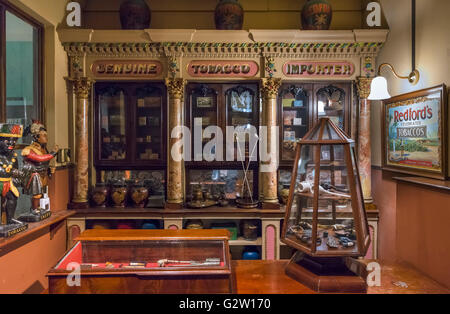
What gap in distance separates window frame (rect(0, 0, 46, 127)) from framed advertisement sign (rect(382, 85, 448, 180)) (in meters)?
3.87

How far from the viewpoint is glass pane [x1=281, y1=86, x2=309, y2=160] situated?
4090 mm

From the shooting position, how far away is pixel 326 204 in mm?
1730

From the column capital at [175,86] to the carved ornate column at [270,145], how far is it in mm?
1019

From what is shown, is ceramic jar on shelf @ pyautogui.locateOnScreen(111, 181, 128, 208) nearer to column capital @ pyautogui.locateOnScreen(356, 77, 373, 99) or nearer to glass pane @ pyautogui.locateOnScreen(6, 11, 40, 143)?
glass pane @ pyautogui.locateOnScreen(6, 11, 40, 143)

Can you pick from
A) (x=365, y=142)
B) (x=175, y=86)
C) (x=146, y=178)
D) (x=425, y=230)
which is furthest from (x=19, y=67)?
(x=365, y=142)

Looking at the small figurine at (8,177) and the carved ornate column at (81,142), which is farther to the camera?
the carved ornate column at (81,142)

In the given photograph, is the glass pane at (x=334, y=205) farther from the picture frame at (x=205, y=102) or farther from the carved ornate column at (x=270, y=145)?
the picture frame at (x=205, y=102)

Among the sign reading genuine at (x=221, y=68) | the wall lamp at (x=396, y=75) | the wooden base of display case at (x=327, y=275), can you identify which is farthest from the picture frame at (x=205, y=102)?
the wooden base of display case at (x=327, y=275)

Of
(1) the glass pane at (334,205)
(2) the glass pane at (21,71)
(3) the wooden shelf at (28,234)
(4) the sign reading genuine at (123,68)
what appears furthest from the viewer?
(4) the sign reading genuine at (123,68)

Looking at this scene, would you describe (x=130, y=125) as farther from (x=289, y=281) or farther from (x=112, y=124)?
(x=289, y=281)

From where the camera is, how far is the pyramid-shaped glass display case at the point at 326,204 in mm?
1633

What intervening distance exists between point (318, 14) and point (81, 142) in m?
3.35

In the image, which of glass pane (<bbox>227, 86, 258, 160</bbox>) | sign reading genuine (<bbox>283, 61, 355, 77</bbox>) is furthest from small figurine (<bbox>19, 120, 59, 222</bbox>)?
sign reading genuine (<bbox>283, 61, 355, 77</bbox>)

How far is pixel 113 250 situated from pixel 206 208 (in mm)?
1892
